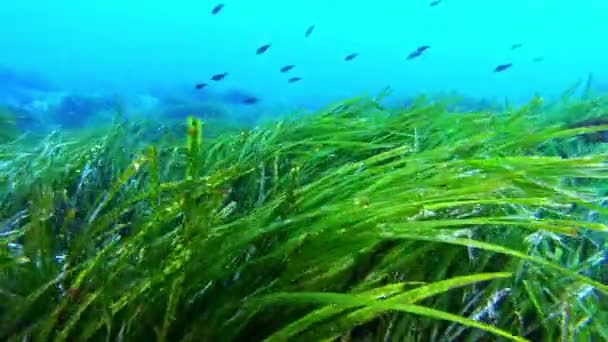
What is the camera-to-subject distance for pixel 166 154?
360cm

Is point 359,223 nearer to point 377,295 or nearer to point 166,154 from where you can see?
point 377,295

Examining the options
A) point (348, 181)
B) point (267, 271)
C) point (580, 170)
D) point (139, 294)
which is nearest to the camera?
point (139, 294)

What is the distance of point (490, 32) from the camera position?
124 meters

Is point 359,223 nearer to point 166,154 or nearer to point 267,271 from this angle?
point 267,271

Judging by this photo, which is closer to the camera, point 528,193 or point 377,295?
point 377,295

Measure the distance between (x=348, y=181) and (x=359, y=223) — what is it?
380mm

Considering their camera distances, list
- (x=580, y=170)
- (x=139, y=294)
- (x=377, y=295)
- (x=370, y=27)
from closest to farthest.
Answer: (x=377, y=295) → (x=139, y=294) → (x=580, y=170) → (x=370, y=27)

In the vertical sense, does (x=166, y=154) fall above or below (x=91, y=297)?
above

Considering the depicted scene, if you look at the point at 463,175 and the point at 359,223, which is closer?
the point at 359,223

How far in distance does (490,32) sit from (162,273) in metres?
133

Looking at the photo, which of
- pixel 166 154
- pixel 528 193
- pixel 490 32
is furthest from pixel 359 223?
pixel 490 32

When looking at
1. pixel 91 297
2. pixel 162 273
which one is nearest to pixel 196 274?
pixel 162 273

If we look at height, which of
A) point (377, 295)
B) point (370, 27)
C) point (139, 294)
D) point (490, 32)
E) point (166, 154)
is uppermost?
point (370, 27)

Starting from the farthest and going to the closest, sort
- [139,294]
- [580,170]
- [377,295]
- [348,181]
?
1. [348,181]
2. [580,170]
3. [139,294]
4. [377,295]
